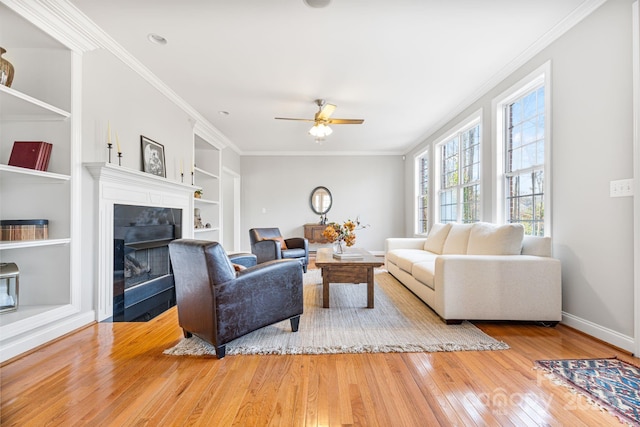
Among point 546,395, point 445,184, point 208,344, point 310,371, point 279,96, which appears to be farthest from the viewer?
point 445,184

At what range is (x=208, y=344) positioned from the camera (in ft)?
6.93

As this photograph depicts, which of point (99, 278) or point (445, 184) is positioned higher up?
point (445, 184)

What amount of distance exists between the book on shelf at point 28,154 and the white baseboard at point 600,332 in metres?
4.51

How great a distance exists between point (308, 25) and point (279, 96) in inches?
58.3

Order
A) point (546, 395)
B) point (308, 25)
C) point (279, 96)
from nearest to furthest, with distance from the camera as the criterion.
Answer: point (546, 395), point (308, 25), point (279, 96)

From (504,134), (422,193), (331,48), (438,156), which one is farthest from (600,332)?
(422,193)

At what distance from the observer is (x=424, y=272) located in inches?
113

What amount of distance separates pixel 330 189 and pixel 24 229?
566 centimetres

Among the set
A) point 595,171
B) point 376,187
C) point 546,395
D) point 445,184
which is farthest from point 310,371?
point 376,187

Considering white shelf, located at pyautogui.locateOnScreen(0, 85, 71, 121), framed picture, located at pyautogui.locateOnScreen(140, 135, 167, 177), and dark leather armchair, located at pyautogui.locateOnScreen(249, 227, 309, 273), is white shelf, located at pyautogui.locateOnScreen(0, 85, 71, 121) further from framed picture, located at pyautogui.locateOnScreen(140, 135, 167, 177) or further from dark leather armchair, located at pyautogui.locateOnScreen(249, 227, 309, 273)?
dark leather armchair, located at pyautogui.locateOnScreen(249, 227, 309, 273)

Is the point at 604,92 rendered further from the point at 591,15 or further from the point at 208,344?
the point at 208,344

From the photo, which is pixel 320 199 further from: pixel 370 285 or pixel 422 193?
pixel 370 285

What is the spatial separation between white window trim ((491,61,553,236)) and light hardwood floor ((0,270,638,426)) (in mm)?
1406

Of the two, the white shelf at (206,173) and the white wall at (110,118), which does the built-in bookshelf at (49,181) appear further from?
the white shelf at (206,173)
